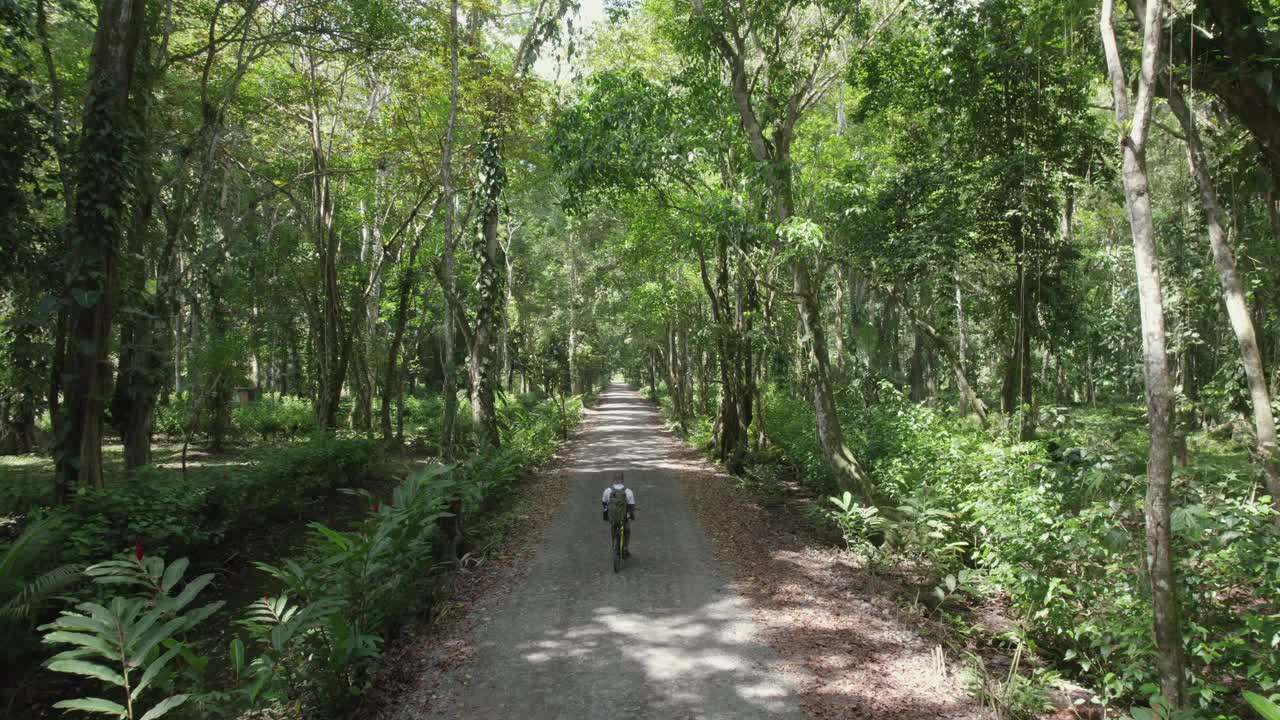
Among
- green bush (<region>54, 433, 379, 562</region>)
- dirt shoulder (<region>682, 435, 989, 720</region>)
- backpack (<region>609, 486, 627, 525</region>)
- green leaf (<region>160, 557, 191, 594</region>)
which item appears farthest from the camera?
backpack (<region>609, 486, 627, 525</region>)

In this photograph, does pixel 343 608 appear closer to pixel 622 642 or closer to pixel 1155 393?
pixel 622 642

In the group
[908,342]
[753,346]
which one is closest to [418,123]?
[753,346]

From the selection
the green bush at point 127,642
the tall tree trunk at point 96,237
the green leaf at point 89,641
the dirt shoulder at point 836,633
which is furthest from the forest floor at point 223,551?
the dirt shoulder at point 836,633

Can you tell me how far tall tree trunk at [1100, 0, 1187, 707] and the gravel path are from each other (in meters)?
2.53

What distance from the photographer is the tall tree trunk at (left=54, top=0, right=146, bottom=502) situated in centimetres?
786

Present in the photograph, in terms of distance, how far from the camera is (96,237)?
798 centimetres

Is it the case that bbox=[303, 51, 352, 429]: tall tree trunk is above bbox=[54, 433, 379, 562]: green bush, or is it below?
above

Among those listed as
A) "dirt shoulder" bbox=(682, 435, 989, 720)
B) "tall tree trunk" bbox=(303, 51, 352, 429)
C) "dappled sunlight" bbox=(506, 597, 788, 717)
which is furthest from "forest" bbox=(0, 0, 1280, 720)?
"dappled sunlight" bbox=(506, 597, 788, 717)

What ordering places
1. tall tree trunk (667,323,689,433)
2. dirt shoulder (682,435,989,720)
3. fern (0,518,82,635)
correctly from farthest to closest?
tall tree trunk (667,323,689,433) < fern (0,518,82,635) < dirt shoulder (682,435,989,720)

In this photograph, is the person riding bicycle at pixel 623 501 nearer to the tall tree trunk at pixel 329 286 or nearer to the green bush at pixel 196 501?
the green bush at pixel 196 501

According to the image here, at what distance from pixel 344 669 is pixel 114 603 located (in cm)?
166

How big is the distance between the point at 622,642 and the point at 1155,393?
4.76 metres

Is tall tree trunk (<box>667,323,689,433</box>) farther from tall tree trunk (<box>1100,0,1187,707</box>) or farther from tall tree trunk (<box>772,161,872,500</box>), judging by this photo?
→ tall tree trunk (<box>1100,0,1187,707</box>)

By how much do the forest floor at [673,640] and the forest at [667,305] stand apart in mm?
447
